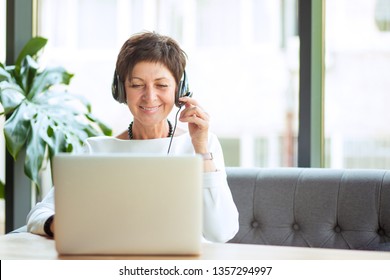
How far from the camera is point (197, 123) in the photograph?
1729 millimetres

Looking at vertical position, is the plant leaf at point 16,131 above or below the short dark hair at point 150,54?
below

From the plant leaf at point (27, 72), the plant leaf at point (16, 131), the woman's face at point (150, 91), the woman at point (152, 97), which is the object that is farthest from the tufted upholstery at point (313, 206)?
the plant leaf at point (27, 72)

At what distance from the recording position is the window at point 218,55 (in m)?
3.81

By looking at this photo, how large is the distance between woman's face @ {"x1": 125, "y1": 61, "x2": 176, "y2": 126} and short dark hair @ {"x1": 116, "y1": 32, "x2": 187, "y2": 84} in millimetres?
16

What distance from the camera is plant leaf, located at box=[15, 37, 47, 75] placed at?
2.85m

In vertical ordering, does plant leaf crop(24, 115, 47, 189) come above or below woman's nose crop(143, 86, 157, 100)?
below

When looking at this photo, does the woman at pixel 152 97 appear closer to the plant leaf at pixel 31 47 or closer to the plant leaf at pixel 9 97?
the plant leaf at pixel 9 97

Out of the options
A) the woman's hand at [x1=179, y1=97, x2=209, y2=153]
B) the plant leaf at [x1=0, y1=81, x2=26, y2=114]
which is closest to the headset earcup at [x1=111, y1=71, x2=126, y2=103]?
the woman's hand at [x1=179, y1=97, x2=209, y2=153]

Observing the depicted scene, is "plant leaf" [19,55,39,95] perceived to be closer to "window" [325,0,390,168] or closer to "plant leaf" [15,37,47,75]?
"plant leaf" [15,37,47,75]

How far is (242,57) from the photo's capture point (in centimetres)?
429

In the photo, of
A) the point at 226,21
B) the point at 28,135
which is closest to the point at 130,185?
the point at 28,135

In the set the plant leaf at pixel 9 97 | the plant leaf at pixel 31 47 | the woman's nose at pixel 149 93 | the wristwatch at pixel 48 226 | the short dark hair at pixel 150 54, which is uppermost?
the plant leaf at pixel 31 47

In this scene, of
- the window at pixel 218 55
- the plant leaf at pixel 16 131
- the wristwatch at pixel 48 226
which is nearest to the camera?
the wristwatch at pixel 48 226

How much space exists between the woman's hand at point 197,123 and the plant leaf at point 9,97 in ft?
3.84
